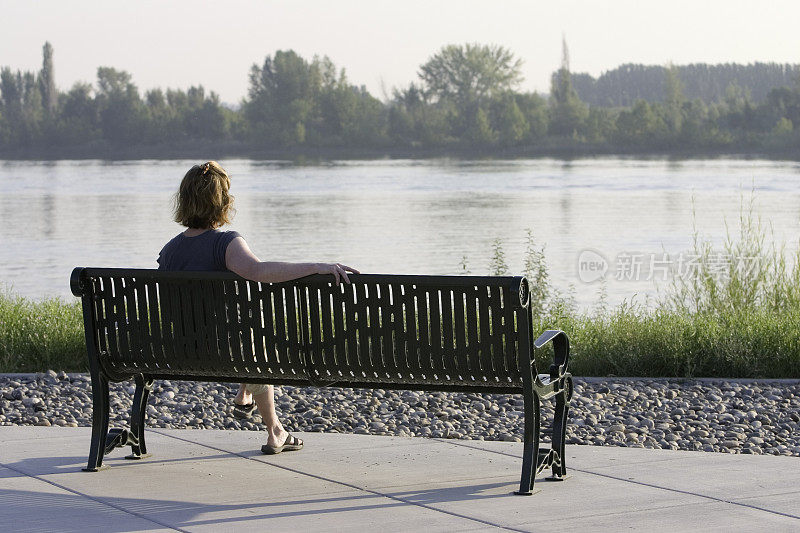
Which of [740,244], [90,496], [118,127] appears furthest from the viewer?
[118,127]

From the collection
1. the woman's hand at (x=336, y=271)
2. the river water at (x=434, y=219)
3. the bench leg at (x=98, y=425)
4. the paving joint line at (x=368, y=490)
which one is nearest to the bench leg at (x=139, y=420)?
the bench leg at (x=98, y=425)

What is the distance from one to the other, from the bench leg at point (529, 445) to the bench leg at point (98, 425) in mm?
1778

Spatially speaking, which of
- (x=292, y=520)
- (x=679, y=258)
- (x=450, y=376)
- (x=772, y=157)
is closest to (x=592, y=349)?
(x=450, y=376)

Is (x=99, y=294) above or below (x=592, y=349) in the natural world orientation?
above

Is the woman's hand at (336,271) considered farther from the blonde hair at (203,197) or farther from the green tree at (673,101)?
the green tree at (673,101)

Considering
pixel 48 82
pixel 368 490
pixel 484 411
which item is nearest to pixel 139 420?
A: pixel 368 490

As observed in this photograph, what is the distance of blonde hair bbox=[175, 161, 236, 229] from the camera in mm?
4746

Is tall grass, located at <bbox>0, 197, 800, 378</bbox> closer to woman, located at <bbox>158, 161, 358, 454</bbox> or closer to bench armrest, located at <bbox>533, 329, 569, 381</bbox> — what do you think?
bench armrest, located at <bbox>533, 329, 569, 381</bbox>

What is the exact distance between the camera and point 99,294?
16.1 feet

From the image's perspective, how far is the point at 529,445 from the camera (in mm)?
4395

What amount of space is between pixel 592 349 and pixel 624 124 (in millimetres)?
72342

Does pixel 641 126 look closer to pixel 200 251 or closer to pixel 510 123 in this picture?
pixel 510 123

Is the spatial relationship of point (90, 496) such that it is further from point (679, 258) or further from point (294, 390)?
point (679, 258)

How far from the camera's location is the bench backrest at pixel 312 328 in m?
4.42
